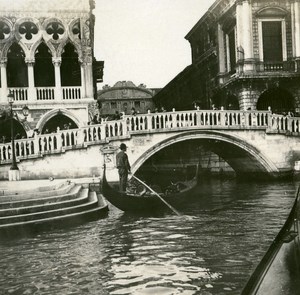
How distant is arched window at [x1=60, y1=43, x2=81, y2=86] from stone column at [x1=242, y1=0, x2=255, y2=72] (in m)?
6.19

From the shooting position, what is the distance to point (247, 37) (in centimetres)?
1786

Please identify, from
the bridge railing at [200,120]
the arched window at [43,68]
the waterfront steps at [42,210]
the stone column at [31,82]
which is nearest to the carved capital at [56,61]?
the stone column at [31,82]

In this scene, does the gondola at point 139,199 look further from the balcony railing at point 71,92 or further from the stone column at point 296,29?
→ the stone column at point 296,29

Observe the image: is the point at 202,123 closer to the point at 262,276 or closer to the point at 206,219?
the point at 206,219

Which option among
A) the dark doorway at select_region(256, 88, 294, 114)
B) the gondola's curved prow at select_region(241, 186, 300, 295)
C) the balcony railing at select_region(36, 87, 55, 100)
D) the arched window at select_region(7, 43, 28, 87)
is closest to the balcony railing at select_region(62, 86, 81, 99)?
the balcony railing at select_region(36, 87, 55, 100)

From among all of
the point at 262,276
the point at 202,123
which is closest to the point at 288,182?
the point at 202,123

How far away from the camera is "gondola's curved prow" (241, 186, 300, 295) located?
2982 mm

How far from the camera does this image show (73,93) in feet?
54.0

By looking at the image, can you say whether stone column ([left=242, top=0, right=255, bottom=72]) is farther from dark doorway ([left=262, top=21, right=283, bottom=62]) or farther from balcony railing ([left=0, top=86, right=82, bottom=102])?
balcony railing ([left=0, top=86, right=82, bottom=102])

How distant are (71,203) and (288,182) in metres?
8.62

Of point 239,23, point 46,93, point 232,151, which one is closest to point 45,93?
point 46,93

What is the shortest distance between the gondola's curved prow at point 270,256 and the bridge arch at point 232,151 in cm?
921

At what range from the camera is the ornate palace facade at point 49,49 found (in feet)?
52.2

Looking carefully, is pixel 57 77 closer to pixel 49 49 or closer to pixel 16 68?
pixel 49 49
